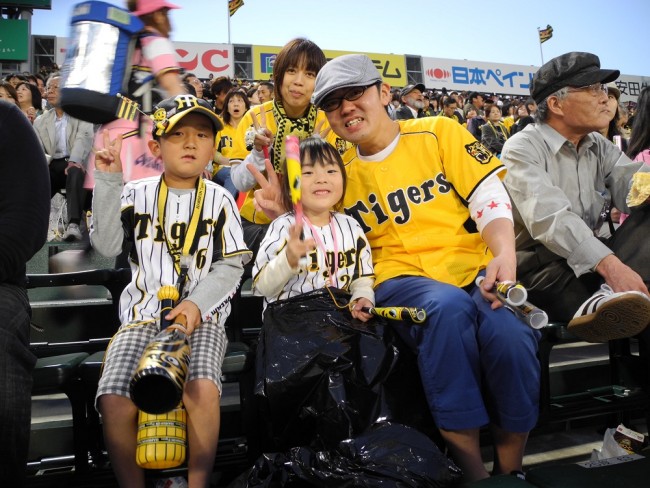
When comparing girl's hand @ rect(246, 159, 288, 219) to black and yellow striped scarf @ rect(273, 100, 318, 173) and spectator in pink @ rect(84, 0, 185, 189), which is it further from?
spectator in pink @ rect(84, 0, 185, 189)

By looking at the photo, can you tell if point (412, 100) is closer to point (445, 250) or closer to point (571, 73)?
point (571, 73)

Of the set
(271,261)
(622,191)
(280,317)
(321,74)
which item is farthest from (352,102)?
(622,191)

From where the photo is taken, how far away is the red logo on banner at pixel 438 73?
1892 centimetres

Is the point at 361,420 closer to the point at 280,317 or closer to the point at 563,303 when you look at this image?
the point at 280,317

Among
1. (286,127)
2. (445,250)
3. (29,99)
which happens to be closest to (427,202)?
(445,250)

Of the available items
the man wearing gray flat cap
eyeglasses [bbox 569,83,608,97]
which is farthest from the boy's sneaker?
eyeglasses [bbox 569,83,608,97]

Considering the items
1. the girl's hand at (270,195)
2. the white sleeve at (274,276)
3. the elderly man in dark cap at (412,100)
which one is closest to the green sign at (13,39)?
the elderly man in dark cap at (412,100)

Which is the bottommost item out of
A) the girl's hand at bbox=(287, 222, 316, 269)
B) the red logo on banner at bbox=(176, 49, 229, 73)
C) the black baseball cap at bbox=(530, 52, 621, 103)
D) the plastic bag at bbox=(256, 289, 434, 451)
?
the plastic bag at bbox=(256, 289, 434, 451)

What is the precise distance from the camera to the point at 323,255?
201cm

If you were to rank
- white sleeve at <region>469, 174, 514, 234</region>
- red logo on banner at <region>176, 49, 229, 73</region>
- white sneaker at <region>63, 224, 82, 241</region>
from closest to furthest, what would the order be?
1. white sleeve at <region>469, 174, 514, 234</region>
2. white sneaker at <region>63, 224, 82, 241</region>
3. red logo on banner at <region>176, 49, 229, 73</region>

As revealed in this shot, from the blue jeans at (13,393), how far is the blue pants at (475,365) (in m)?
1.13

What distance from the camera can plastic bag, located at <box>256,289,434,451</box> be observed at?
1573 mm

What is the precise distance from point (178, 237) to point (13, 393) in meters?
0.72

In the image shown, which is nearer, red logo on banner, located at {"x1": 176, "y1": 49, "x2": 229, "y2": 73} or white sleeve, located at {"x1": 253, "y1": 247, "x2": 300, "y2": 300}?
white sleeve, located at {"x1": 253, "y1": 247, "x2": 300, "y2": 300}
